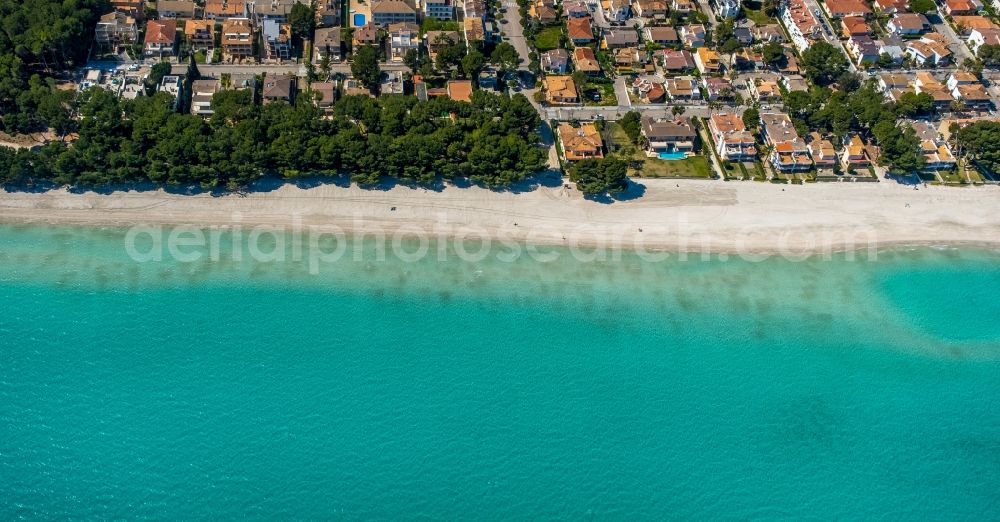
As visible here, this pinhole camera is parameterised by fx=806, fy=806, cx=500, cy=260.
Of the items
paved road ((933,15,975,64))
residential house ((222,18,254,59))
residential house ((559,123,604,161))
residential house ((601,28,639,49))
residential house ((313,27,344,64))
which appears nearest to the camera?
residential house ((559,123,604,161))

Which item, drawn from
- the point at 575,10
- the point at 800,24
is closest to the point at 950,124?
the point at 800,24

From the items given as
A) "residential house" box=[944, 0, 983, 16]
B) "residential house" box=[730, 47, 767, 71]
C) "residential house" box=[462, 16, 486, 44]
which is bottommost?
"residential house" box=[730, 47, 767, 71]

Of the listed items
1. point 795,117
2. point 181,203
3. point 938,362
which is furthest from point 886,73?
point 181,203

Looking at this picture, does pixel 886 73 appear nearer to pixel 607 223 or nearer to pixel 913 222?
pixel 913 222

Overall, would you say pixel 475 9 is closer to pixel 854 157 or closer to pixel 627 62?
pixel 627 62

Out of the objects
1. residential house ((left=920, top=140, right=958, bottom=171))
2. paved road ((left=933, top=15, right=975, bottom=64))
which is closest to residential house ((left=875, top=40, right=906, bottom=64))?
paved road ((left=933, top=15, right=975, bottom=64))

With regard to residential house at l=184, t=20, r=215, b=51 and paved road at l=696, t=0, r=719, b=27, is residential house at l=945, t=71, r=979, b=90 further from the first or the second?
residential house at l=184, t=20, r=215, b=51
